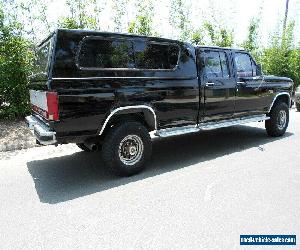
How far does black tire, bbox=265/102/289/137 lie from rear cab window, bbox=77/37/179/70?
3.30m

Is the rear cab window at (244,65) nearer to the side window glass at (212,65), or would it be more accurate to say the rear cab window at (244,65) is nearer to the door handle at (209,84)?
the side window glass at (212,65)

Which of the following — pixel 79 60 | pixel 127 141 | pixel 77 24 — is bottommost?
pixel 127 141

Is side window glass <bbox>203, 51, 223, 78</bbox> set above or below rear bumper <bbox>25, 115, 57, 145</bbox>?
above

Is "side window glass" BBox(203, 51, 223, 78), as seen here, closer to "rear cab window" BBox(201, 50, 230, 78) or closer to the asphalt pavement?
"rear cab window" BBox(201, 50, 230, 78)

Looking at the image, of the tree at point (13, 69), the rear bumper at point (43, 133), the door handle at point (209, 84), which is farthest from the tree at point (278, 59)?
the rear bumper at point (43, 133)

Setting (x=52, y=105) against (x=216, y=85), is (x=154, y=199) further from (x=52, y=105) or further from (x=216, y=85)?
(x=216, y=85)

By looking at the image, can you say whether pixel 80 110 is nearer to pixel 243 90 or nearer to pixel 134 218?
pixel 134 218

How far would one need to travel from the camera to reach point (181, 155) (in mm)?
6156

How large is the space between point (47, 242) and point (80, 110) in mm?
1815

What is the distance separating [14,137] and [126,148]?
11.5ft

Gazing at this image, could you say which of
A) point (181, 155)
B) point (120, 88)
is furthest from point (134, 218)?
point (181, 155)

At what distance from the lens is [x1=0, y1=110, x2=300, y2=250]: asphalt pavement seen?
10.6 ft

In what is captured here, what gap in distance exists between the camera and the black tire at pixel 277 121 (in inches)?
296

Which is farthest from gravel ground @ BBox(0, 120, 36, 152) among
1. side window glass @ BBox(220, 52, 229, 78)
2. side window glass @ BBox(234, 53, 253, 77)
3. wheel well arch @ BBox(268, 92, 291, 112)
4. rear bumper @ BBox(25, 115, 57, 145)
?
wheel well arch @ BBox(268, 92, 291, 112)
